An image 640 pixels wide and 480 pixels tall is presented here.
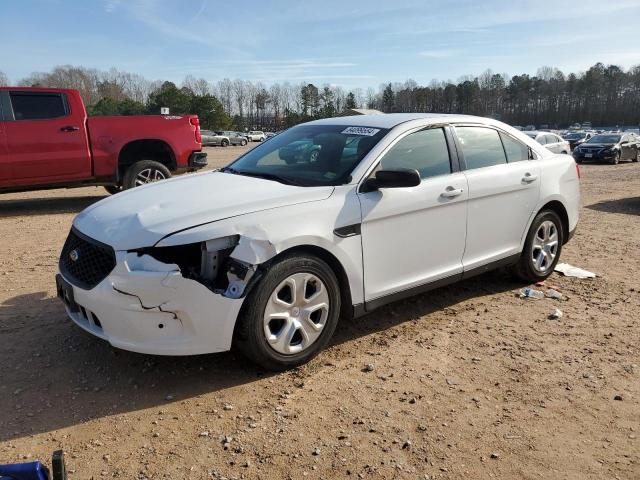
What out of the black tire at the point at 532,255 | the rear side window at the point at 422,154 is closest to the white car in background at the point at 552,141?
the black tire at the point at 532,255

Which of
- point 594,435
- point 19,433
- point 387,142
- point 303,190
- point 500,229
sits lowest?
point 594,435

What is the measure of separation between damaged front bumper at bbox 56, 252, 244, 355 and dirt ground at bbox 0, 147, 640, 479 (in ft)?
1.17

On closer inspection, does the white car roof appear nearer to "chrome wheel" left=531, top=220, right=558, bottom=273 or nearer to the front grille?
"chrome wheel" left=531, top=220, right=558, bottom=273

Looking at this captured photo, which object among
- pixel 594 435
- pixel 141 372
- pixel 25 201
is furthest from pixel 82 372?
pixel 25 201

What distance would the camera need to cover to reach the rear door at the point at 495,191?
15.0ft

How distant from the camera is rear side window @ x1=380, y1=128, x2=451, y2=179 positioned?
13.6ft

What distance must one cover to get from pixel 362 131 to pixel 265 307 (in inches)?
69.5

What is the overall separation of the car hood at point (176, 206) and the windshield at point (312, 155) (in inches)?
8.6

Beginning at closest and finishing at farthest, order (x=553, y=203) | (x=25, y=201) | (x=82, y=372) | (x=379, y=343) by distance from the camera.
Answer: (x=82, y=372)
(x=379, y=343)
(x=553, y=203)
(x=25, y=201)

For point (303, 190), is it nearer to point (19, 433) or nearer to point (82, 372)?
point (82, 372)

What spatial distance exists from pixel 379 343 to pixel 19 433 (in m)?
2.37

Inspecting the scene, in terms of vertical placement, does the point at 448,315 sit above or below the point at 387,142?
below

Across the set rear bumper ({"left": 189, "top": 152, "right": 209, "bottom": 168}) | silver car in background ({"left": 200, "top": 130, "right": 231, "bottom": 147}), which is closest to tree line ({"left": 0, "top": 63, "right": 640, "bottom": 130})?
silver car in background ({"left": 200, "top": 130, "right": 231, "bottom": 147})

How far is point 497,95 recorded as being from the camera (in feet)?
470
